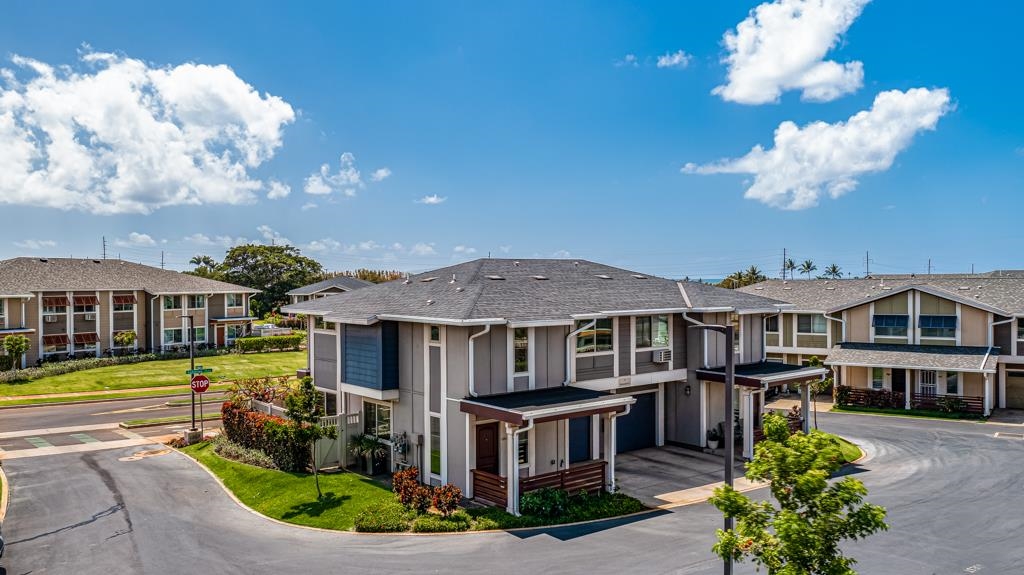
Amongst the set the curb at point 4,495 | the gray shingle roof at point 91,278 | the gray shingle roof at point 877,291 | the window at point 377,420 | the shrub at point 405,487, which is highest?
the gray shingle roof at point 91,278

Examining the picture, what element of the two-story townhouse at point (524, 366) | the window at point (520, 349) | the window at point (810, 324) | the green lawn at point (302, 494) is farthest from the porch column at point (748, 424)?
the window at point (810, 324)

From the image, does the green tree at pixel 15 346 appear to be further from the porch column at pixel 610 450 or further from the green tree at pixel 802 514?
the green tree at pixel 802 514

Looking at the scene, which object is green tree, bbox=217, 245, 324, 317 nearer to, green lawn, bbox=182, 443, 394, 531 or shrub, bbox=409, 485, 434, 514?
green lawn, bbox=182, 443, 394, 531

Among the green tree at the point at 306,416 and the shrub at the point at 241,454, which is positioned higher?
the green tree at the point at 306,416

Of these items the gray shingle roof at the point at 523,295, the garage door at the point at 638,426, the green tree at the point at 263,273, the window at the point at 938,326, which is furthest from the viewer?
the green tree at the point at 263,273

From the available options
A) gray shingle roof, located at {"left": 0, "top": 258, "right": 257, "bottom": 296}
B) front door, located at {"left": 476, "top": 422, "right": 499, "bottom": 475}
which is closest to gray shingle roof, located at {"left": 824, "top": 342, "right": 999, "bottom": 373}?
front door, located at {"left": 476, "top": 422, "right": 499, "bottom": 475}
